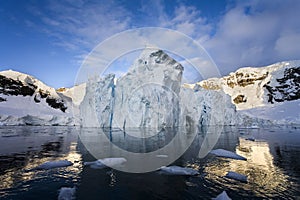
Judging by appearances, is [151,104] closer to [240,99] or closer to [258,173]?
[258,173]

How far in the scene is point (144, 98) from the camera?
32938mm

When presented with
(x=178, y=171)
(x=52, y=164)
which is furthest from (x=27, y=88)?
(x=178, y=171)

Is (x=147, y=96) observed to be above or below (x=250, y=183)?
above

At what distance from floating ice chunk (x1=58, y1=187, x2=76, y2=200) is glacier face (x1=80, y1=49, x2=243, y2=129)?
27814mm

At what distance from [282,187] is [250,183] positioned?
0.81 metres

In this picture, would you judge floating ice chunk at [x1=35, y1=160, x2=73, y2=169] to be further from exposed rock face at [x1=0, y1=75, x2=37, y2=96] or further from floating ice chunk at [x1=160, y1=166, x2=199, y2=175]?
exposed rock face at [x1=0, y1=75, x2=37, y2=96]

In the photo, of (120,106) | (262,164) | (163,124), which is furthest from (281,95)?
(262,164)

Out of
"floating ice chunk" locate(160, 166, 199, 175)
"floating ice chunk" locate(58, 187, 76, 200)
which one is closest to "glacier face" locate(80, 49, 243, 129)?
"floating ice chunk" locate(160, 166, 199, 175)

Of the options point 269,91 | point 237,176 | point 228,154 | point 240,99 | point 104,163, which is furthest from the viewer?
point 240,99

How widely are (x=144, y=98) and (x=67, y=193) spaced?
2820 centimetres

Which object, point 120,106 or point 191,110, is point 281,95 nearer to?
point 191,110

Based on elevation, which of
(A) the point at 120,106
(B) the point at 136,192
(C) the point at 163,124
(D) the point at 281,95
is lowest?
(B) the point at 136,192

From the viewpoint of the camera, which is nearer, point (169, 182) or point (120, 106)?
point (169, 182)

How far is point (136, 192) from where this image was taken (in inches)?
206
